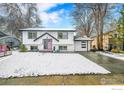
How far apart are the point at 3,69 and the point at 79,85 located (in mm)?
1143

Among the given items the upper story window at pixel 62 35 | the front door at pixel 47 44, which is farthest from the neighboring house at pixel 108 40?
the front door at pixel 47 44

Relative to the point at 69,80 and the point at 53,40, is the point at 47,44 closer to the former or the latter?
the point at 53,40

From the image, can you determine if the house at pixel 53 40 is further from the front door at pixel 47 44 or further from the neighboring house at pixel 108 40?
the neighboring house at pixel 108 40

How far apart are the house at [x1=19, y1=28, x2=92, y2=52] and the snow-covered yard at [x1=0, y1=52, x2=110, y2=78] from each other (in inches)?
4.4

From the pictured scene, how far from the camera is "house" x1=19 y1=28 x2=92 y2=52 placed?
11.9ft

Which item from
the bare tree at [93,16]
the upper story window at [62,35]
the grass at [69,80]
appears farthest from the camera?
the upper story window at [62,35]

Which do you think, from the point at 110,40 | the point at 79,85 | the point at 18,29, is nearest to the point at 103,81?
the point at 79,85

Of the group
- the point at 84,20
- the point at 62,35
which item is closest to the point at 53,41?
the point at 62,35

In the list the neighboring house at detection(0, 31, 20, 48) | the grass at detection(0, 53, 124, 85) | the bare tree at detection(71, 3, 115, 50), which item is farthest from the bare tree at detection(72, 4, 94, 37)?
the neighboring house at detection(0, 31, 20, 48)

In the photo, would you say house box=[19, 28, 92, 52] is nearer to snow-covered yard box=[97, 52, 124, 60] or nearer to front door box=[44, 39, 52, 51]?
front door box=[44, 39, 52, 51]

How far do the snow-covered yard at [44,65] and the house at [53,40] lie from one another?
11 cm

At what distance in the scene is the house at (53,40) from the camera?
11.9 ft

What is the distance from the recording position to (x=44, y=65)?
3.61 m
